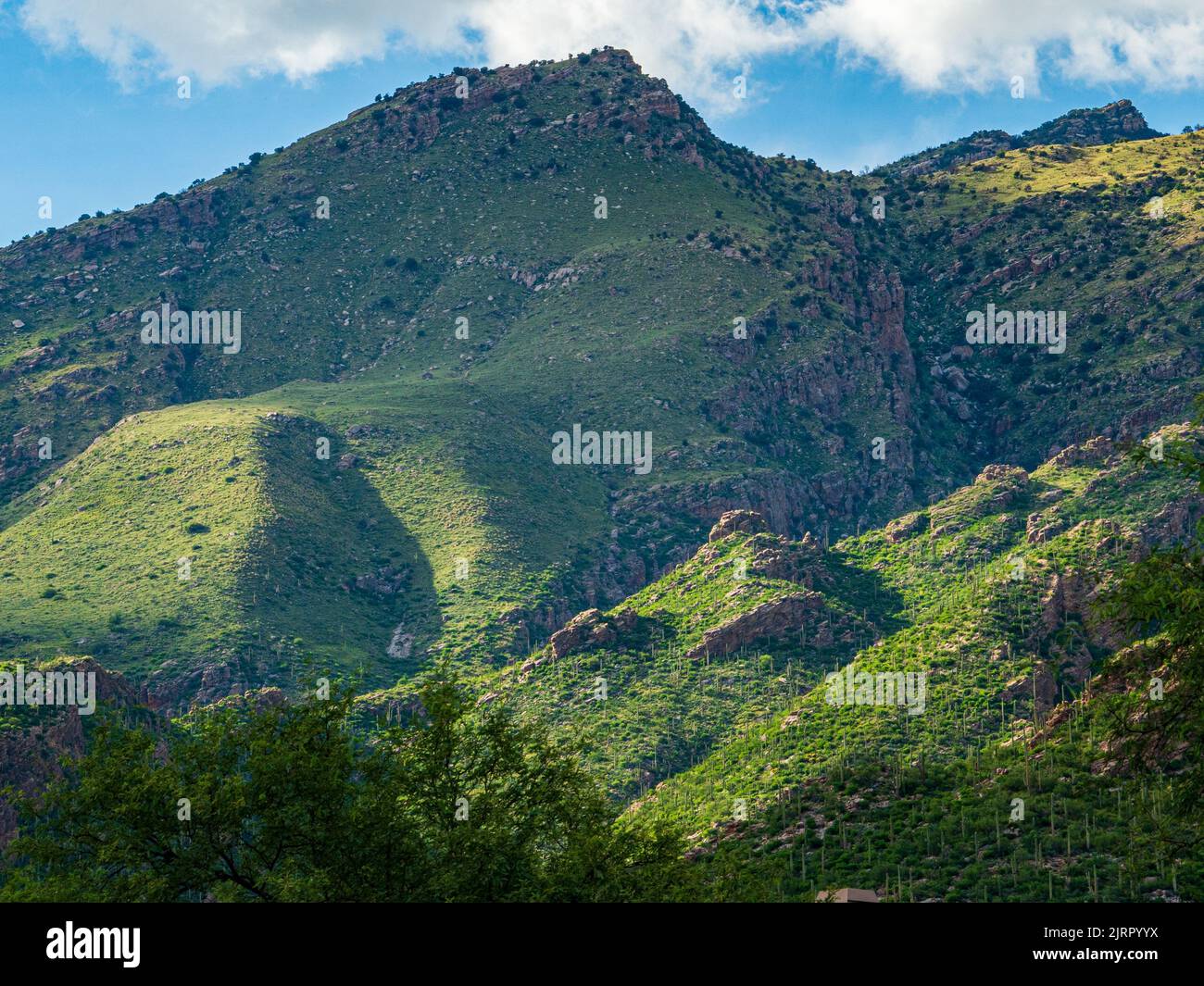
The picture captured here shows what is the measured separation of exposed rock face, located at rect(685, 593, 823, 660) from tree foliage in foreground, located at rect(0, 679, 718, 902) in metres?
78.4

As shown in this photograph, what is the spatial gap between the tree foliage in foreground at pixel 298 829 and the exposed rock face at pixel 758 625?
257ft

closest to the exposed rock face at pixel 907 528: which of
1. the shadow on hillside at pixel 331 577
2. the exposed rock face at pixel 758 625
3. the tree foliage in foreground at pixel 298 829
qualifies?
the exposed rock face at pixel 758 625

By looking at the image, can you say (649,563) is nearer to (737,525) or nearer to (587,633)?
(737,525)

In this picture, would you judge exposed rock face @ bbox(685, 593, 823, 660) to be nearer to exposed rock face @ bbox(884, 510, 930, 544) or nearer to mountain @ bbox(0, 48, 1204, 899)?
mountain @ bbox(0, 48, 1204, 899)

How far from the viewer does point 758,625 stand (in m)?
131

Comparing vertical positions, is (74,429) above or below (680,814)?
above

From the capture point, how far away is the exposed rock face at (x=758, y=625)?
12988 centimetres

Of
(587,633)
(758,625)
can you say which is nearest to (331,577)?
(587,633)

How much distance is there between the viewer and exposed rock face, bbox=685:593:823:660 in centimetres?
12988

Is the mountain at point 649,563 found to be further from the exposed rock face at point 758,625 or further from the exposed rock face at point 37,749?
the exposed rock face at point 37,749

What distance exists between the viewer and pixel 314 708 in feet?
164
